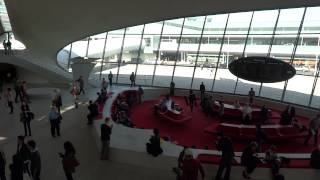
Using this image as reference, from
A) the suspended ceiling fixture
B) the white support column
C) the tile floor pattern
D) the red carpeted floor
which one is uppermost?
the suspended ceiling fixture

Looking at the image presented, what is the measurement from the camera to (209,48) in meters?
22.4

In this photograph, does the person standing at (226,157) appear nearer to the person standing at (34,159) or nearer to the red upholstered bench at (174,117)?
the person standing at (34,159)

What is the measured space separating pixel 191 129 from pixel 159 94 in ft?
23.6

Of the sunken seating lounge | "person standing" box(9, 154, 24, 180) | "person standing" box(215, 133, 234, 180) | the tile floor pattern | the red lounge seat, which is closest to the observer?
"person standing" box(9, 154, 24, 180)

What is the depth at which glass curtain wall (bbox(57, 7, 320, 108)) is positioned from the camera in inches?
753

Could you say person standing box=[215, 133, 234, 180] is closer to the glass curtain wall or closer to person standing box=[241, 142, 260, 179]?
person standing box=[241, 142, 260, 179]

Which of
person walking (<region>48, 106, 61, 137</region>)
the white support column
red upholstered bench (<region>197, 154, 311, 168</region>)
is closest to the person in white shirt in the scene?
red upholstered bench (<region>197, 154, 311, 168</region>)

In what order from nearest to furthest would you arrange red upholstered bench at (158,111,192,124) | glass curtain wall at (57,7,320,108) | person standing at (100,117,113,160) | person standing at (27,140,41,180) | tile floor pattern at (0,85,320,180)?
1. person standing at (27,140,41,180)
2. tile floor pattern at (0,85,320,180)
3. person standing at (100,117,113,160)
4. red upholstered bench at (158,111,192,124)
5. glass curtain wall at (57,7,320,108)

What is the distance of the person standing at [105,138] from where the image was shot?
9.62 m

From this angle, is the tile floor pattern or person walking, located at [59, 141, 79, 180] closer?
person walking, located at [59, 141, 79, 180]

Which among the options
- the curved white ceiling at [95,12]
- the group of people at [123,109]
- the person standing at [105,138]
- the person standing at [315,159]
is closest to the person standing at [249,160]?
the person standing at [315,159]

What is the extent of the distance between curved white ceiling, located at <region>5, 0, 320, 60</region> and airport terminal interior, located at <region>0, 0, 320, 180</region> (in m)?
0.09

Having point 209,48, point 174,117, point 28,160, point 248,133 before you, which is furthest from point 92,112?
point 209,48

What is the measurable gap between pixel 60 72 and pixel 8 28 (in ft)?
15.3
